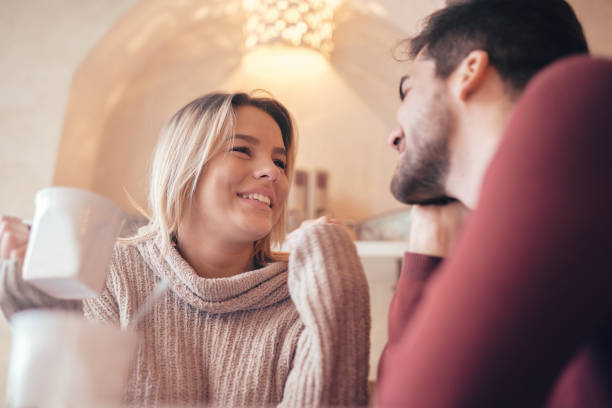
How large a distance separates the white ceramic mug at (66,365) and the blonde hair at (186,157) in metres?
0.58

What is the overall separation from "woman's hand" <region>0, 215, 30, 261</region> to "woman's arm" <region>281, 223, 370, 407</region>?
386 mm

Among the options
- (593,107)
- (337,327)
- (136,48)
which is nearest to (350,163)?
(136,48)

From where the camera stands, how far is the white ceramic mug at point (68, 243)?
575 millimetres

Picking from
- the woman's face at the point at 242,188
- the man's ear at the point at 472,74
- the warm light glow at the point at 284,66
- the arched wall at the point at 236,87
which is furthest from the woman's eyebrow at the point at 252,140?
the warm light glow at the point at 284,66

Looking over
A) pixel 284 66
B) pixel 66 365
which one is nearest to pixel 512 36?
pixel 66 365

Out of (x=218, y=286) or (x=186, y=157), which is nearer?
(x=218, y=286)

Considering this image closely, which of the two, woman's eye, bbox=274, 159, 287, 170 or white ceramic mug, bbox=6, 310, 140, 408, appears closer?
white ceramic mug, bbox=6, 310, 140, 408

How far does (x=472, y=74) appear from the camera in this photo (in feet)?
2.24

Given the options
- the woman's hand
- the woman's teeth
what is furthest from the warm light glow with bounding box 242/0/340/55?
the woman's hand

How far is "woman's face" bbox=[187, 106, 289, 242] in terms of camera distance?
1012 mm

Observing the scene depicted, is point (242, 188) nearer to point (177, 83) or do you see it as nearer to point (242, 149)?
point (242, 149)

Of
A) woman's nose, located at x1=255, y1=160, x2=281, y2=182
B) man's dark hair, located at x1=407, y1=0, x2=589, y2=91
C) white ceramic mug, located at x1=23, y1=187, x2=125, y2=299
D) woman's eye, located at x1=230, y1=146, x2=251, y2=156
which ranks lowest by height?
white ceramic mug, located at x1=23, y1=187, x2=125, y2=299

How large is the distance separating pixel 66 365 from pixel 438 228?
0.61 meters

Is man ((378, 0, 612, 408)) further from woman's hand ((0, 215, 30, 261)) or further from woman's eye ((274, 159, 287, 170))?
woman's eye ((274, 159, 287, 170))
